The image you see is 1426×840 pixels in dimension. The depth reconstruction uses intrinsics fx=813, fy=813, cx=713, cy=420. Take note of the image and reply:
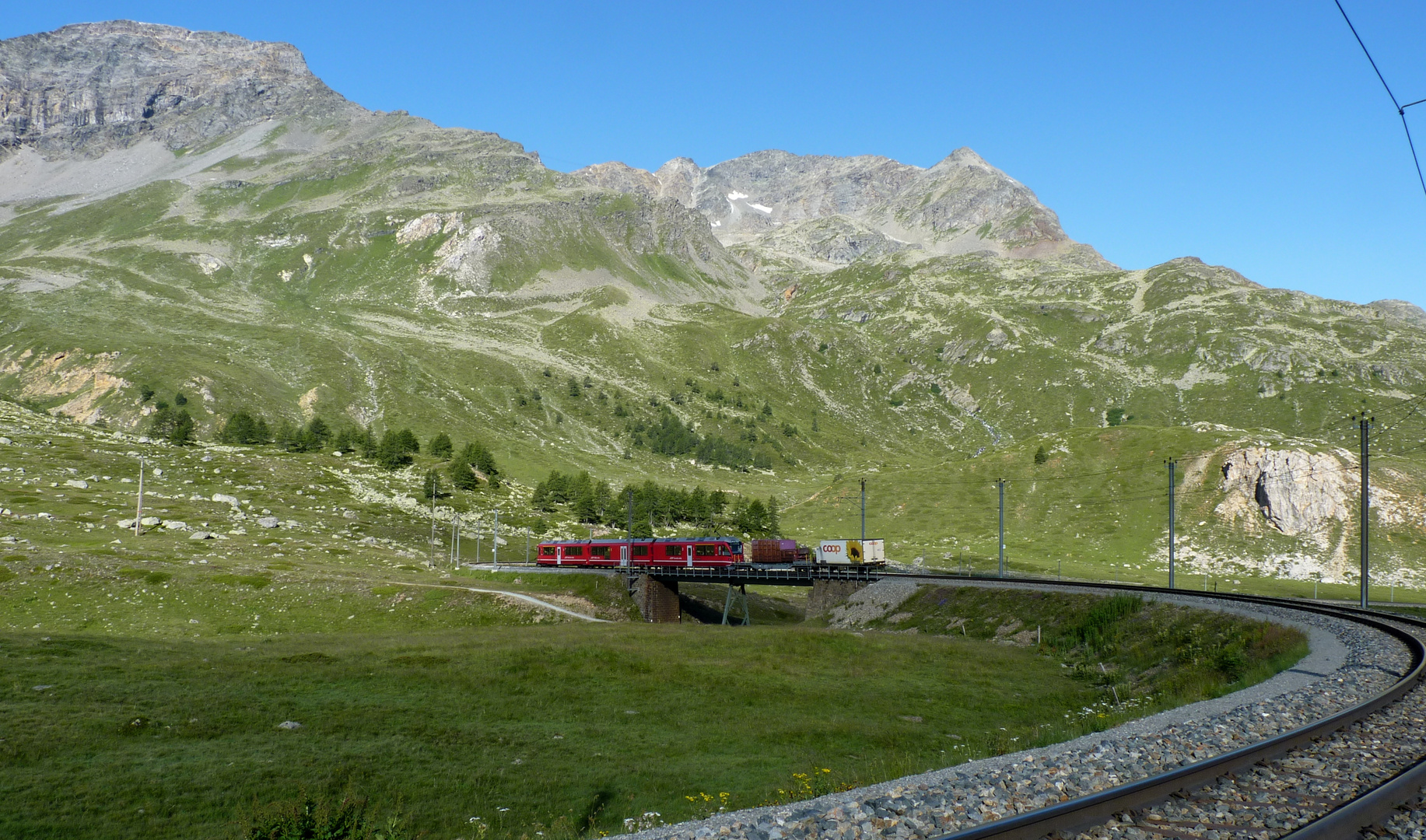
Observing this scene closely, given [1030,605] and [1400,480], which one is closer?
[1030,605]

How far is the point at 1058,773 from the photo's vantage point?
15117mm

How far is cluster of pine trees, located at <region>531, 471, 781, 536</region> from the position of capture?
147125 millimetres

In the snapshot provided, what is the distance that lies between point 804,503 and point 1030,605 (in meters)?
103

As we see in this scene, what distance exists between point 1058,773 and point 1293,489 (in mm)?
124869

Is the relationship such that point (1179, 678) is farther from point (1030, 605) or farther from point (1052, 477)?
point (1052, 477)

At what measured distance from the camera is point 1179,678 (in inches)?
1417

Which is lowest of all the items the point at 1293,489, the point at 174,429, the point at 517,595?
the point at 517,595

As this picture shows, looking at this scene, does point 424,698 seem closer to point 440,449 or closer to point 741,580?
point 741,580

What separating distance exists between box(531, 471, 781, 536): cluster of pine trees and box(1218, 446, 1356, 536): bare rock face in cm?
7269

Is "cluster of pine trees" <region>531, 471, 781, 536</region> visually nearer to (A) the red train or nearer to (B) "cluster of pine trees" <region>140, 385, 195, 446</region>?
(A) the red train

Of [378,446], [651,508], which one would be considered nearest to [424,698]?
[651,508]

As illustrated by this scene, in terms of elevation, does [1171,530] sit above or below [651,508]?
above

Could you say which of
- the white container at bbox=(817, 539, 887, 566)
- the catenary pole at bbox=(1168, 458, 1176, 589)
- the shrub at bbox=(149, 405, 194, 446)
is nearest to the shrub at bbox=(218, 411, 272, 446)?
the shrub at bbox=(149, 405, 194, 446)

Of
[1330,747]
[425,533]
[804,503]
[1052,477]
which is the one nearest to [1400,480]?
[1052,477]
